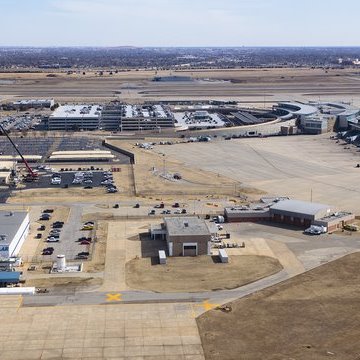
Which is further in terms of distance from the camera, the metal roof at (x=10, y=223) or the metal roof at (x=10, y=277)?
the metal roof at (x=10, y=223)

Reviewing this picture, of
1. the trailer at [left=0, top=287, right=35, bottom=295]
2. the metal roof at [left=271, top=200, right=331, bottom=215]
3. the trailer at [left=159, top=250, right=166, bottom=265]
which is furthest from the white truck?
the trailer at [left=0, top=287, right=35, bottom=295]

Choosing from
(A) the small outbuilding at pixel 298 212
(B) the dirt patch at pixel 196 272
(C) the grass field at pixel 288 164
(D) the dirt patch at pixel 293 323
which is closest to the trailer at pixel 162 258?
(B) the dirt patch at pixel 196 272

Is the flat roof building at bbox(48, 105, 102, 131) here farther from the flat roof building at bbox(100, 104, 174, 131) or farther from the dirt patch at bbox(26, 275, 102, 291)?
the dirt patch at bbox(26, 275, 102, 291)

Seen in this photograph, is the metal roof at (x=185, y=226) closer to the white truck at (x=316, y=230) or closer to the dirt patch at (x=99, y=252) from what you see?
the dirt patch at (x=99, y=252)

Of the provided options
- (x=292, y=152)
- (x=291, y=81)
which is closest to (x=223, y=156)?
(x=292, y=152)

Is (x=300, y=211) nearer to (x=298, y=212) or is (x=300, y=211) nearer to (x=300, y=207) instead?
(x=298, y=212)

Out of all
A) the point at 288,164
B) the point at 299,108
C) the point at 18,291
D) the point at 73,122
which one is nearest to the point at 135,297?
the point at 18,291

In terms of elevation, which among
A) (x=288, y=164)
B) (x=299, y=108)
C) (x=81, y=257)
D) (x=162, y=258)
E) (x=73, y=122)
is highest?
(x=162, y=258)
